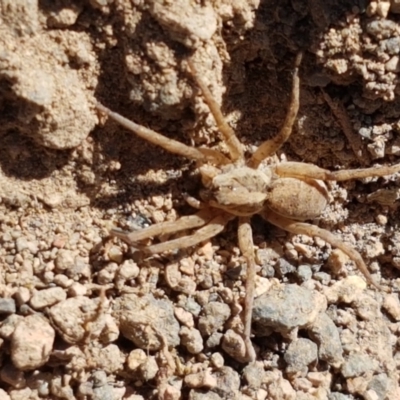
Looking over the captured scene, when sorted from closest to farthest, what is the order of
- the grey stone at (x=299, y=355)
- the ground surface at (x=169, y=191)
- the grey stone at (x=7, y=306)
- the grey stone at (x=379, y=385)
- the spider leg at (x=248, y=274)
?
the ground surface at (x=169, y=191)
the grey stone at (x=7, y=306)
the spider leg at (x=248, y=274)
the grey stone at (x=299, y=355)
the grey stone at (x=379, y=385)

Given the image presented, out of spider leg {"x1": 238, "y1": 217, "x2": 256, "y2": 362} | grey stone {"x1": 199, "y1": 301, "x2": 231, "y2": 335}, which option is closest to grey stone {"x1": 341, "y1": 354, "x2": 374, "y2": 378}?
spider leg {"x1": 238, "y1": 217, "x2": 256, "y2": 362}

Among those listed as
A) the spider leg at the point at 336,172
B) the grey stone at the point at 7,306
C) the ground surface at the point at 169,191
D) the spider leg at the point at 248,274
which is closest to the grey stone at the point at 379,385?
the ground surface at the point at 169,191

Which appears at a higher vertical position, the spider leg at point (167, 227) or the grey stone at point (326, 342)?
the spider leg at point (167, 227)

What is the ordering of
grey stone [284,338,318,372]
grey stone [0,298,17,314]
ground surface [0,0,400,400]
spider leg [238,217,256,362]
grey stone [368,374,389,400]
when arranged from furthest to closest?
grey stone [368,374,389,400] < grey stone [284,338,318,372] < spider leg [238,217,256,362] < grey stone [0,298,17,314] < ground surface [0,0,400,400]

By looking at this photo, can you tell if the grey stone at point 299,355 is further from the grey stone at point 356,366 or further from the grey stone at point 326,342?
the grey stone at point 356,366

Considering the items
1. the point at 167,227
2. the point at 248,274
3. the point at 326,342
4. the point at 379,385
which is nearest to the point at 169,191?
the point at 167,227

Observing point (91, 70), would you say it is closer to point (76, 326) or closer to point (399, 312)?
point (76, 326)

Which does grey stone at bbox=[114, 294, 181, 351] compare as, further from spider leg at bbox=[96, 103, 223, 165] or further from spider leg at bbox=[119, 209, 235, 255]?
spider leg at bbox=[96, 103, 223, 165]

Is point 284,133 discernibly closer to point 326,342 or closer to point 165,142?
point 165,142
